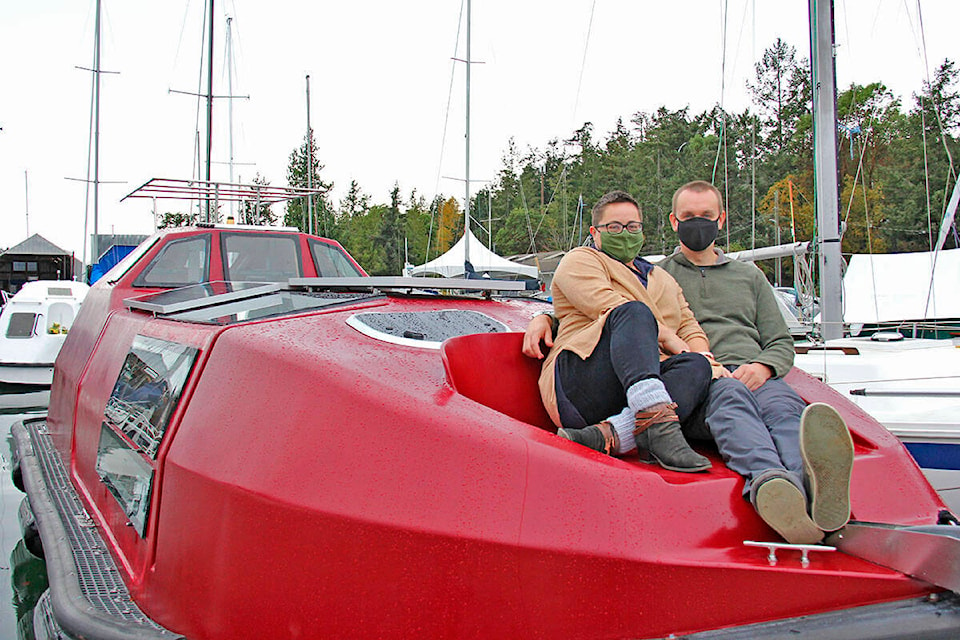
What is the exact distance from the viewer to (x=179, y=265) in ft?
19.4

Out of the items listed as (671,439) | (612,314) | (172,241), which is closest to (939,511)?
(671,439)

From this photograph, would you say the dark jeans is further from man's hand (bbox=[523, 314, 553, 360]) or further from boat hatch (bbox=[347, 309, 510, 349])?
boat hatch (bbox=[347, 309, 510, 349])

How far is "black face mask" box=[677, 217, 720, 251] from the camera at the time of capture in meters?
3.11

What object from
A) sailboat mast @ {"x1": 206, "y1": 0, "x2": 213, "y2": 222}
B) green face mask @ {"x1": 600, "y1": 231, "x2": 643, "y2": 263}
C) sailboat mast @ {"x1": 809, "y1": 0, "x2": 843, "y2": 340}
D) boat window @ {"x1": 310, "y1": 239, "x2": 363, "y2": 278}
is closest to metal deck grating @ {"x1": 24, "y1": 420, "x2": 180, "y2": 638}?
green face mask @ {"x1": 600, "y1": 231, "x2": 643, "y2": 263}

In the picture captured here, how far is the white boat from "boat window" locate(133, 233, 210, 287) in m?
4.84

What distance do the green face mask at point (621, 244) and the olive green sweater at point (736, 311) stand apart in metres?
0.45

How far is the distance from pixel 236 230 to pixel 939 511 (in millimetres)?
5496

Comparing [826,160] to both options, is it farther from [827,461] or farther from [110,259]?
[110,259]

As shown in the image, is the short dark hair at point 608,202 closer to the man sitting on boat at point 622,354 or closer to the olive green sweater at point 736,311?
the man sitting on boat at point 622,354

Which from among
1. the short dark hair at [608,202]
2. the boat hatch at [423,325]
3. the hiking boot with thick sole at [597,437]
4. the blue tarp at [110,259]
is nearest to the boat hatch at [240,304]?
the boat hatch at [423,325]

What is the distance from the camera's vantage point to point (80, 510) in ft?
11.8

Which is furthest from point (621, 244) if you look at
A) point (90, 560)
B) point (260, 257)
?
point (260, 257)

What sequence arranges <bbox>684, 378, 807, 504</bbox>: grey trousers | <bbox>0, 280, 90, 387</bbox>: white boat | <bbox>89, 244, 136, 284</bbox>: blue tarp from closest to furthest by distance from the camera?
<bbox>684, 378, 807, 504</bbox>: grey trousers
<bbox>0, 280, 90, 387</bbox>: white boat
<bbox>89, 244, 136, 284</bbox>: blue tarp

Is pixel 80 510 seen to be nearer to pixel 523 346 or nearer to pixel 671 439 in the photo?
pixel 523 346
